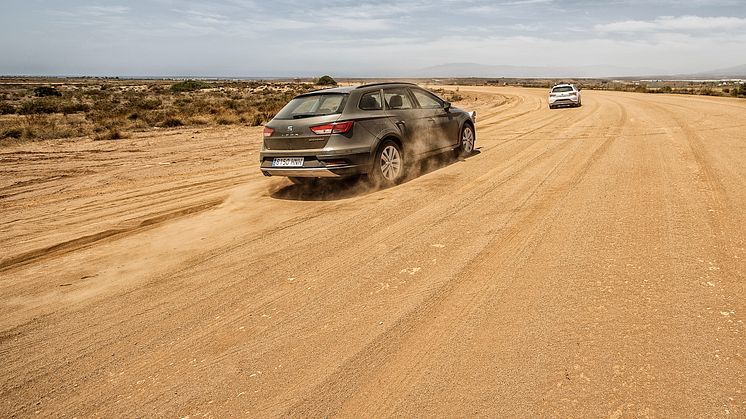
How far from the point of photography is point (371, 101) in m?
7.16

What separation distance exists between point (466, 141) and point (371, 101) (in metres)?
2.95

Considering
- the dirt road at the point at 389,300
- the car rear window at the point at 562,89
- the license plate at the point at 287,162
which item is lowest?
the dirt road at the point at 389,300

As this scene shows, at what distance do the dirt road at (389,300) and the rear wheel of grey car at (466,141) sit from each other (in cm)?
230

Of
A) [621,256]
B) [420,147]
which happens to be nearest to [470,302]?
[621,256]

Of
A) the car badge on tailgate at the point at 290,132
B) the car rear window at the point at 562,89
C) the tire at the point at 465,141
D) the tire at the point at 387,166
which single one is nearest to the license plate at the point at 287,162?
the car badge on tailgate at the point at 290,132

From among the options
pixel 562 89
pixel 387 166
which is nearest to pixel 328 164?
pixel 387 166

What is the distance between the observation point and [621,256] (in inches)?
155

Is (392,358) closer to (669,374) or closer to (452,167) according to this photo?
(669,374)

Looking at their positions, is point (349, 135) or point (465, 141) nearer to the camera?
point (349, 135)

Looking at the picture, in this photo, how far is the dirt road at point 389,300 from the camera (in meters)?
2.48

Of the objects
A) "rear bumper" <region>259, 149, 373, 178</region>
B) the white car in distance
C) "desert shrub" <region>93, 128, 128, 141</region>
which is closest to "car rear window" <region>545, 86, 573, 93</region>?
the white car in distance

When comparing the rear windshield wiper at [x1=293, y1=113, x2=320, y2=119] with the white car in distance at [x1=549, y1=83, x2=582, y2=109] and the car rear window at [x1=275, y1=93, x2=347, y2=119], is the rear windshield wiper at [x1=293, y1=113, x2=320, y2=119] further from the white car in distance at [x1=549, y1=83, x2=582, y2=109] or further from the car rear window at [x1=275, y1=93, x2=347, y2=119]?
the white car in distance at [x1=549, y1=83, x2=582, y2=109]

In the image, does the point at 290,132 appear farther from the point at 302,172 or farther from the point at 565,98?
the point at 565,98

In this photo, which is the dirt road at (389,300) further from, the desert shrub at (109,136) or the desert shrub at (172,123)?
the desert shrub at (172,123)
